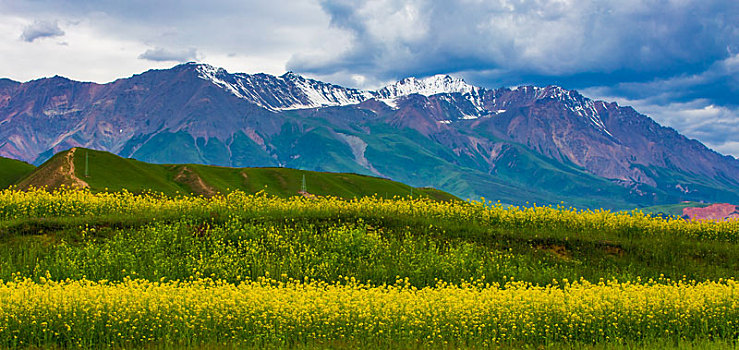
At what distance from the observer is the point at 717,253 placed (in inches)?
930

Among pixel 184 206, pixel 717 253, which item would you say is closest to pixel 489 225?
pixel 717 253

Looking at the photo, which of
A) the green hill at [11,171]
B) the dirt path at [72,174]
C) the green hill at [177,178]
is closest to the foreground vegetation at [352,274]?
the green hill at [177,178]

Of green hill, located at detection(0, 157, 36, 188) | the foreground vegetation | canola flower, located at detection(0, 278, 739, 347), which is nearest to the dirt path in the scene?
green hill, located at detection(0, 157, 36, 188)

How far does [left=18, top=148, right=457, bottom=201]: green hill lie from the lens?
89.1 m

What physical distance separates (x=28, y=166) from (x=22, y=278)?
4151 inches

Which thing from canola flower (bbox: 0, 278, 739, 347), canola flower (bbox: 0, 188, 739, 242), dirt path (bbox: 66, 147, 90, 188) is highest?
dirt path (bbox: 66, 147, 90, 188)

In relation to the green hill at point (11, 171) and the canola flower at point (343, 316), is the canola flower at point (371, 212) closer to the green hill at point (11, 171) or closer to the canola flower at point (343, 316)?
the canola flower at point (343, 316)

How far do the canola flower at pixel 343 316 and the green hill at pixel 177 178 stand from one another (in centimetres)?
5648

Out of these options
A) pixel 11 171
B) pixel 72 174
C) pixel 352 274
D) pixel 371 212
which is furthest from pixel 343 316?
pixel 11 171

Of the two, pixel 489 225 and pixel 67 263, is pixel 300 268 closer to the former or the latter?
pixel 67 263

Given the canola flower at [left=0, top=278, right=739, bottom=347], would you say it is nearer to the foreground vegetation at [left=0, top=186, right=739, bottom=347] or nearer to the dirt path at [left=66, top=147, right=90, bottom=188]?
the foreground vegetation at [left=0, top=186, right=739, bottom=347]

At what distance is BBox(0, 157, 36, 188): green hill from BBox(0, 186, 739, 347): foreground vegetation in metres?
80.9

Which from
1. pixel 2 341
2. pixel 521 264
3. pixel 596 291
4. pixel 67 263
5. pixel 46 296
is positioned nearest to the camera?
pixel 2 341

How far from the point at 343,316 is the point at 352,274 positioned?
257 inches
